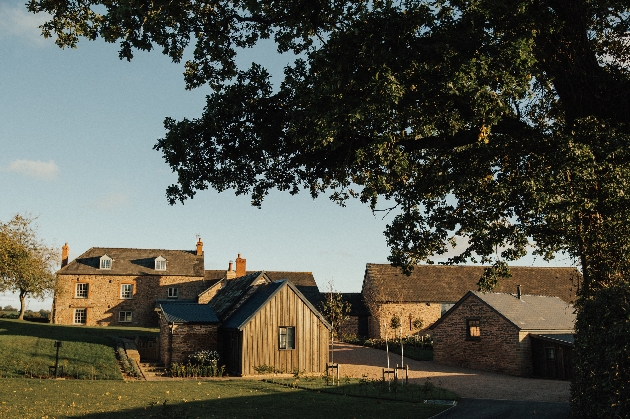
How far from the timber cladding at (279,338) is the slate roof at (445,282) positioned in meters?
18.9

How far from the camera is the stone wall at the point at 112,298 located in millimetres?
55094

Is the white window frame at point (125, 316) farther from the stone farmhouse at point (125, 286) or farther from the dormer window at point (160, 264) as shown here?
the dormer window at point (160, 264)

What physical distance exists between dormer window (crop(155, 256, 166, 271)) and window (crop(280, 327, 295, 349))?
3022 cm

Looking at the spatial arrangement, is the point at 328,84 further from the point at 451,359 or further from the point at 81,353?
the point at 451,359

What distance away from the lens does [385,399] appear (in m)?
21.3

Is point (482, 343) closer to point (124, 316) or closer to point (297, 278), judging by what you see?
point (297, 278)

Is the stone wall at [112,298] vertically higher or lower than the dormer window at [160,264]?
lower

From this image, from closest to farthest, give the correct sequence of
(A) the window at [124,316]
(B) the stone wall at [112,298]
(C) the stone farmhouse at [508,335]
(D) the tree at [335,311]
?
(C) the stone farmhouse at [508,335], (D) the tree at [335,311], (B) the stone wall at [112,298], (A) the window at [124,316]

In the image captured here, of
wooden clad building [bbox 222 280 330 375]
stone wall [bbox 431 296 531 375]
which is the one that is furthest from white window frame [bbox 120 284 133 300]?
stone wall [bbox 431 296 531 375]

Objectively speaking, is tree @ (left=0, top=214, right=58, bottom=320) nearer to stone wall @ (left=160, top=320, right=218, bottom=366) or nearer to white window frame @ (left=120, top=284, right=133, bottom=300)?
white window frame @ (left=120, top=284, right=133, bottom=300)

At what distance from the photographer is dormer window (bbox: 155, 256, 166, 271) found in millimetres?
57969

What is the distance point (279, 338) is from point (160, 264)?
3061cm

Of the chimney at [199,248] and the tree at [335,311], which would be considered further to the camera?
the chimney at [199,248]

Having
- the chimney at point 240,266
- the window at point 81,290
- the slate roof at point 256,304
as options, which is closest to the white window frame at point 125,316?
the window at point 81,290
